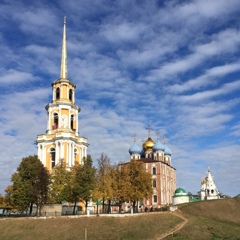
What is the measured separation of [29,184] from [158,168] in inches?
1318

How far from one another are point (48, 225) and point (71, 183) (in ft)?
30.6

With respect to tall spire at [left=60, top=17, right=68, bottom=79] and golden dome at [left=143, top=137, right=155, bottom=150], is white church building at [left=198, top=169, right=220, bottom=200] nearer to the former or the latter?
golden dome at [left=143, top=137, right=155, bottom=150]

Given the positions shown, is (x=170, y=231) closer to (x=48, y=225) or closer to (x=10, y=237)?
(x=48, y=225)

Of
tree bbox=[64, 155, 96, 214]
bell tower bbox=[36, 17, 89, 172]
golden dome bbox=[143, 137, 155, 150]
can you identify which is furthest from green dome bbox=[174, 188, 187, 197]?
tree bbox=[64, 155, 96, 214]

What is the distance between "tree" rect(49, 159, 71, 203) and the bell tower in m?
4.49

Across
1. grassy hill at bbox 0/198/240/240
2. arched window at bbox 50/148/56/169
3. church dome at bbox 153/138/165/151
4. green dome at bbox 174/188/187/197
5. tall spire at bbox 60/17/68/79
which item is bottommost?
grassy hill at bbox 0/198/240/240

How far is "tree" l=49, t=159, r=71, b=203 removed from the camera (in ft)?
178

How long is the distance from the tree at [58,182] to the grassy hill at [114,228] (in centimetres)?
722

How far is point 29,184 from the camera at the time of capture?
173 ft

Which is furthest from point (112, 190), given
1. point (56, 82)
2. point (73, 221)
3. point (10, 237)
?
point (56, 82)

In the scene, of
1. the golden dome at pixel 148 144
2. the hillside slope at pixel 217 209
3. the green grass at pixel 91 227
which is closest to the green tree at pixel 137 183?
the green grass at pixel 91 227

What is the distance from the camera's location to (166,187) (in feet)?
265

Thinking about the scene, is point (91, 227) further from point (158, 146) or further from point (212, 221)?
point (158, 146)

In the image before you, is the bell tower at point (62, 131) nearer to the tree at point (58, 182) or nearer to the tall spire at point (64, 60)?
the tall spire at point (64, 60)
